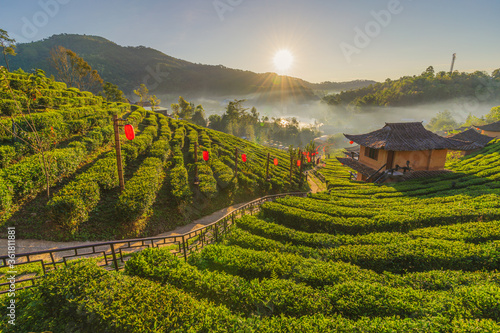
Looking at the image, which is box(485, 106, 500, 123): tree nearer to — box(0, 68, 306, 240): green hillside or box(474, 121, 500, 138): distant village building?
box(474, 121, 500, 138): distant village building

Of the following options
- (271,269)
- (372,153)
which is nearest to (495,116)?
(372,153)

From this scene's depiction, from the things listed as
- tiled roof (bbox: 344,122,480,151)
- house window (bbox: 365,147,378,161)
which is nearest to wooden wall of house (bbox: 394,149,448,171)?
tiled roof (bbox: 344,122,480,151)

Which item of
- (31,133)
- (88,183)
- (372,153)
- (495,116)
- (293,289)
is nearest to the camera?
(293,289)

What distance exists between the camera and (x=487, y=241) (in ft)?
27.9

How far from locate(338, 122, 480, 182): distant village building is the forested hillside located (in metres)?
118

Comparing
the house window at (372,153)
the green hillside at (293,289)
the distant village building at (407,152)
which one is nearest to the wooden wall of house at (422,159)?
the distant village building at (407,152)

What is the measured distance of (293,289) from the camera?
576 cm

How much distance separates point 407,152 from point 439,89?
126652 mm

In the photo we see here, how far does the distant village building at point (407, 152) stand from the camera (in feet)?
71.7

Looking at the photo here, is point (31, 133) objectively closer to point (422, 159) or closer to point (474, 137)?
point (422, 159)

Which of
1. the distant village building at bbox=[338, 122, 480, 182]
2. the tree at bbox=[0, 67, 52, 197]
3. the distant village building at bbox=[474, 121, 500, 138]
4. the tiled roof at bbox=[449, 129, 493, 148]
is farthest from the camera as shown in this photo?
the distant village building at bbox=[474, 121, 500, 138]

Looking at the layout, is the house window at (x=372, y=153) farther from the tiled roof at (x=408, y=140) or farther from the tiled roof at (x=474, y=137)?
the tiled roof at (x=474, y=137)

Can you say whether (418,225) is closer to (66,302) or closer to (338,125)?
(66,302)

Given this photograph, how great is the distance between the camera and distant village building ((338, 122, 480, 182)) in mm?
21859
